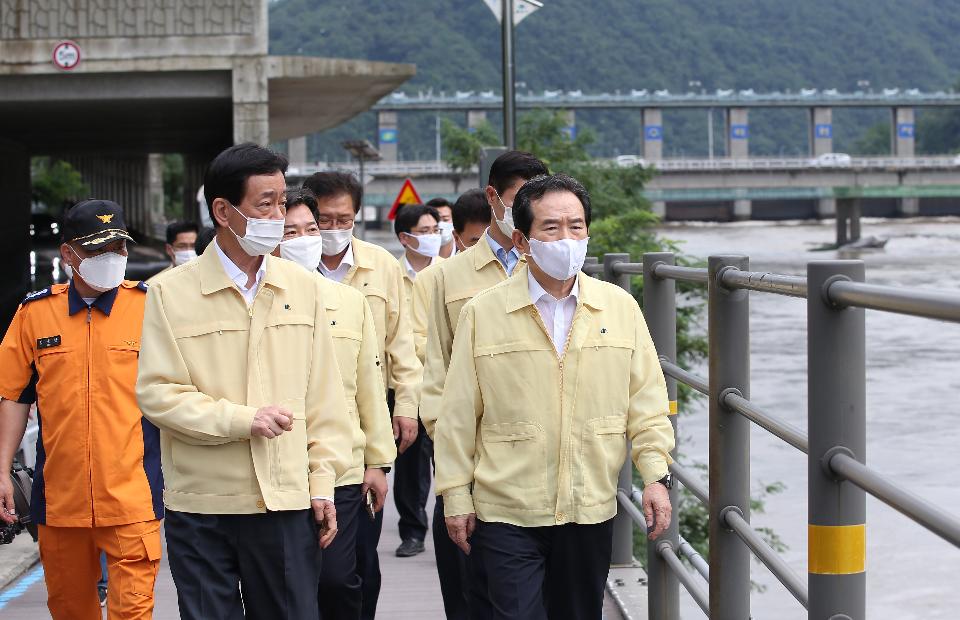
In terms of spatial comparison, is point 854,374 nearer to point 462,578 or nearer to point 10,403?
point 462,578

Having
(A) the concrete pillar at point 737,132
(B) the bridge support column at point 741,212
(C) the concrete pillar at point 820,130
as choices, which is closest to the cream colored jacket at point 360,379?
(B) the bridge support column at point 741,212

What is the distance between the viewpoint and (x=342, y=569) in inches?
203

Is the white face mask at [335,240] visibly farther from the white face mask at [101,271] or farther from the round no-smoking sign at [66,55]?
the round no-smoking sign at [66,55]

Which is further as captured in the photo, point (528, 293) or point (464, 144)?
point (464, 144)

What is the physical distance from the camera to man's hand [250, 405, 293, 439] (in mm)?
4195

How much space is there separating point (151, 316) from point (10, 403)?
160 centimetres

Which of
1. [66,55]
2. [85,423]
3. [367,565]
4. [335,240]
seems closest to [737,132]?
[66,55]

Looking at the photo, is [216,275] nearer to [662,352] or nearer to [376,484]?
[376,484]

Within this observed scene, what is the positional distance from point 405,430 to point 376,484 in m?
1.40

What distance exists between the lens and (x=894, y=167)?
93.4 m

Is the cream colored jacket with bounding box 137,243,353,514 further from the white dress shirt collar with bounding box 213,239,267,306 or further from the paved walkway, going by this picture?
the paved walkway

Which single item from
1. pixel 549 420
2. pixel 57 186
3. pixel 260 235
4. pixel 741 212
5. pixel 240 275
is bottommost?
pixel 549 420

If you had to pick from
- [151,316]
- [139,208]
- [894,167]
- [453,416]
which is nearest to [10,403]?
[151,316]

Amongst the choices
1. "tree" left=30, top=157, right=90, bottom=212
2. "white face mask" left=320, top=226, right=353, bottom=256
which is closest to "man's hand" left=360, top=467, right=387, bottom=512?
"white face mask" left=320, top=226, right=353, bottom=256
